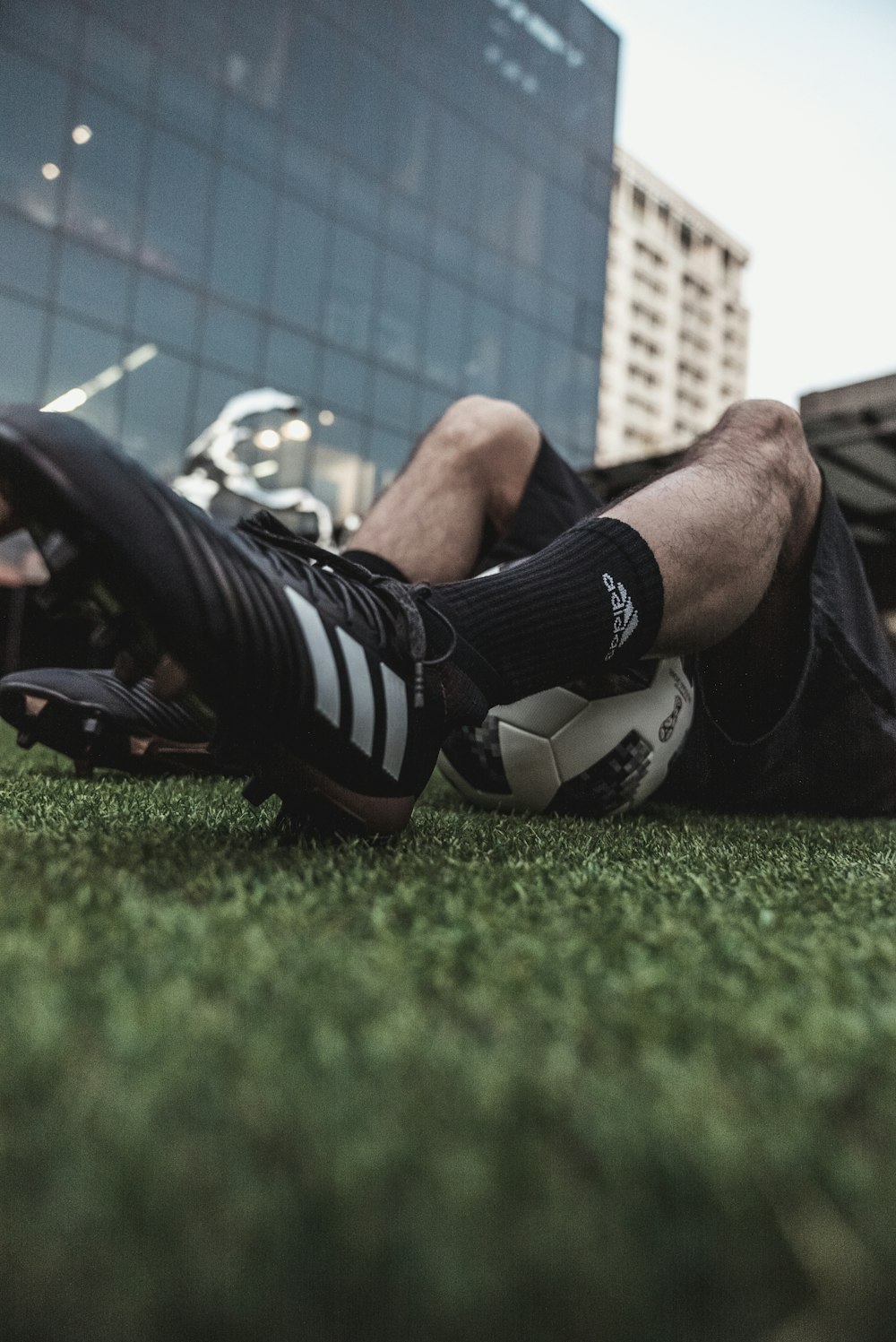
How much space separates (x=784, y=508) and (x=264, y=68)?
1215 centimetres

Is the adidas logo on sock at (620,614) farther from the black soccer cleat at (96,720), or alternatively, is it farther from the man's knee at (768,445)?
the black soccer cleat at (96,720)

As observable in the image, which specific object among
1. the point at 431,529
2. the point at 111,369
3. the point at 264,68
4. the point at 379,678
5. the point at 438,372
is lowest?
the point at 379,678

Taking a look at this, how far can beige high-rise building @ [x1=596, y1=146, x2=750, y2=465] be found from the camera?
38.4 metres

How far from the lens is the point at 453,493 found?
151 centimetres

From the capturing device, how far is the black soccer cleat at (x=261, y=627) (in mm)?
622

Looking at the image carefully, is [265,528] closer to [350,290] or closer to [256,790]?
[256,790]

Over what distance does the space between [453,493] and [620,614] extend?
0.65m

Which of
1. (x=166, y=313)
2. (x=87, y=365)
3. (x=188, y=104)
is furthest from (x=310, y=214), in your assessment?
(x=87, y=365)

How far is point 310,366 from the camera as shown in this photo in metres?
11.3

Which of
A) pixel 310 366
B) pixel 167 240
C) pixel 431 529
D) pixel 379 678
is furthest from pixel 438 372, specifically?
pixel 379 678

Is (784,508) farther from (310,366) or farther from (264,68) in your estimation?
(264,68)

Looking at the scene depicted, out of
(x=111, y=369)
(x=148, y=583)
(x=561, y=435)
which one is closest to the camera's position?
(x=148, y=583)

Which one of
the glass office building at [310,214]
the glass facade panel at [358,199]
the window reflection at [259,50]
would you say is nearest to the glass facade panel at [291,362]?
the glass office building at [310,214]

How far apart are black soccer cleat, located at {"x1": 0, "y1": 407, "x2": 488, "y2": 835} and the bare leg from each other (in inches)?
24.5
